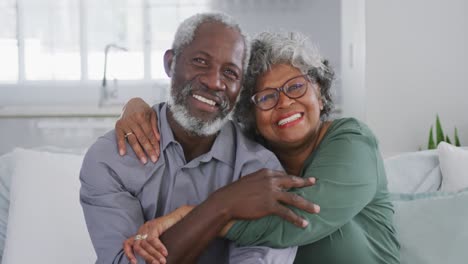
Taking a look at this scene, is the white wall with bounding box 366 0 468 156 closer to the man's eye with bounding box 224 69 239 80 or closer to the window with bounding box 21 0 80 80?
the man's eye with bounding box 224 69 239 80

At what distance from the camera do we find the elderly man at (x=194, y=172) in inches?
53.0

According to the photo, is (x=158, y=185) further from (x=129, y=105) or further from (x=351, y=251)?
(x=351, y=251)

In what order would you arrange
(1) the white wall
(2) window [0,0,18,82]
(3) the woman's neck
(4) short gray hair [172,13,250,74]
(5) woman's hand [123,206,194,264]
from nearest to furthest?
(5) woman's hand [123,206,194,264] < (4) short gray hair [172,13,250,74] < (3) the woman's neck < (1) the white wall < (2) window [0,0,18,82]

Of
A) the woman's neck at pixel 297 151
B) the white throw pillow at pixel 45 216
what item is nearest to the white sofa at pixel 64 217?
the white throw pillow at pixel 45 216

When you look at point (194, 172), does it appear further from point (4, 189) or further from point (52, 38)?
point (52, 38)

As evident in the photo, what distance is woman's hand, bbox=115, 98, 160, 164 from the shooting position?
150 centimetres

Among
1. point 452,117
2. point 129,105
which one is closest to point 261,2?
point 452,117

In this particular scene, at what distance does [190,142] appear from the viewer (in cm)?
161

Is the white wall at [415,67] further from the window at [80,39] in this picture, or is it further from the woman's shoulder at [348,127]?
the window at [80,39]

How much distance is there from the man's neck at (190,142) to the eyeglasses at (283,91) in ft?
0.56

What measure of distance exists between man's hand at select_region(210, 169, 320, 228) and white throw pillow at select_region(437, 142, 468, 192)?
2.91 feet

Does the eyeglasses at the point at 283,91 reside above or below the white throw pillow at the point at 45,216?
above

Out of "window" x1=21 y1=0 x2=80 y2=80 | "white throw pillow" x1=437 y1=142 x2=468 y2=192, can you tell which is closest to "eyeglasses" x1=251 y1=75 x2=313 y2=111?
"white throw pillow" x1=437 y1=142 x2=468 y2=192

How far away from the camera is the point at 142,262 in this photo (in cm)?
135
